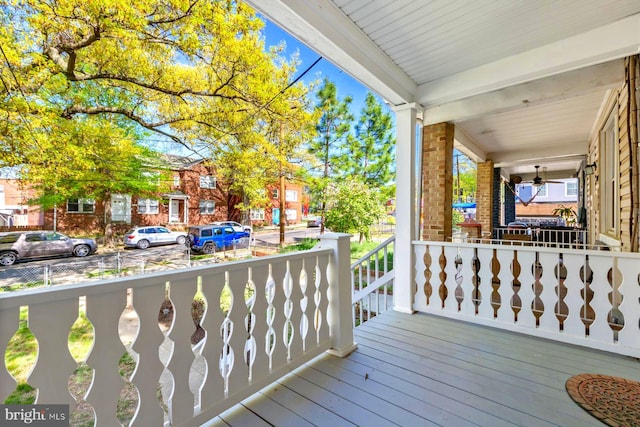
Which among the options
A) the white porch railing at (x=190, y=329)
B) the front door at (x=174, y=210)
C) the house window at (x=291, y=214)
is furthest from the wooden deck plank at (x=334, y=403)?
the house window at (x=291, y=214)

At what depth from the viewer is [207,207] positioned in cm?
536

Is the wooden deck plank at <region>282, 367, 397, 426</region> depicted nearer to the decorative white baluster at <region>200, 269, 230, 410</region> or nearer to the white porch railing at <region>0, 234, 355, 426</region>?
the white porch railing at <region>0, 234, 355, 426</region>

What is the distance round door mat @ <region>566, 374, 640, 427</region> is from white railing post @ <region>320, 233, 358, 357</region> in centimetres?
142

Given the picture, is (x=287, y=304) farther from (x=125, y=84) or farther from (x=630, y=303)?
(x=125, y=84)

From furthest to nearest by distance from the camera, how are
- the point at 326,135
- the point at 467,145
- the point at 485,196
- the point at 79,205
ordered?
the point at 326,135, the point at 485,196, the point at 467,145, the point at 79,205

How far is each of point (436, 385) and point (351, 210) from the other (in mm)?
7988

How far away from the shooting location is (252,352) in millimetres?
1668

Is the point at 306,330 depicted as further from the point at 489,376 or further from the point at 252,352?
the point at 489,376

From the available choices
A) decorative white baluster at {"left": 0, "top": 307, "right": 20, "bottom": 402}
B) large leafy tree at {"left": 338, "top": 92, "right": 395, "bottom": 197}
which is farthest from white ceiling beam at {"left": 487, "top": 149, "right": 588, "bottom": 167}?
decorative white baluster at {"left": 0, "top": 307, "right": 20, "bottom": 402}

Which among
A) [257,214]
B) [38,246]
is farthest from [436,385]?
[257,214]

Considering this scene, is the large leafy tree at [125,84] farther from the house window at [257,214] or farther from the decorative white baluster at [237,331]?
the decorative white baluster at [237,331]

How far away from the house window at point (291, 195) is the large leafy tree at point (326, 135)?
Answer: 125 centimetres

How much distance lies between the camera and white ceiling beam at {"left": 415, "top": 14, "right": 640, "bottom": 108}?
6.85ft

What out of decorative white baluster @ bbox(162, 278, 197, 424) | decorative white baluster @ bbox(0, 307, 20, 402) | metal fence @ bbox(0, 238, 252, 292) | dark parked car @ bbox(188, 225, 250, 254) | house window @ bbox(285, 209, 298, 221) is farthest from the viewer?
house window @ bbox(285, 209, 298, 221)
